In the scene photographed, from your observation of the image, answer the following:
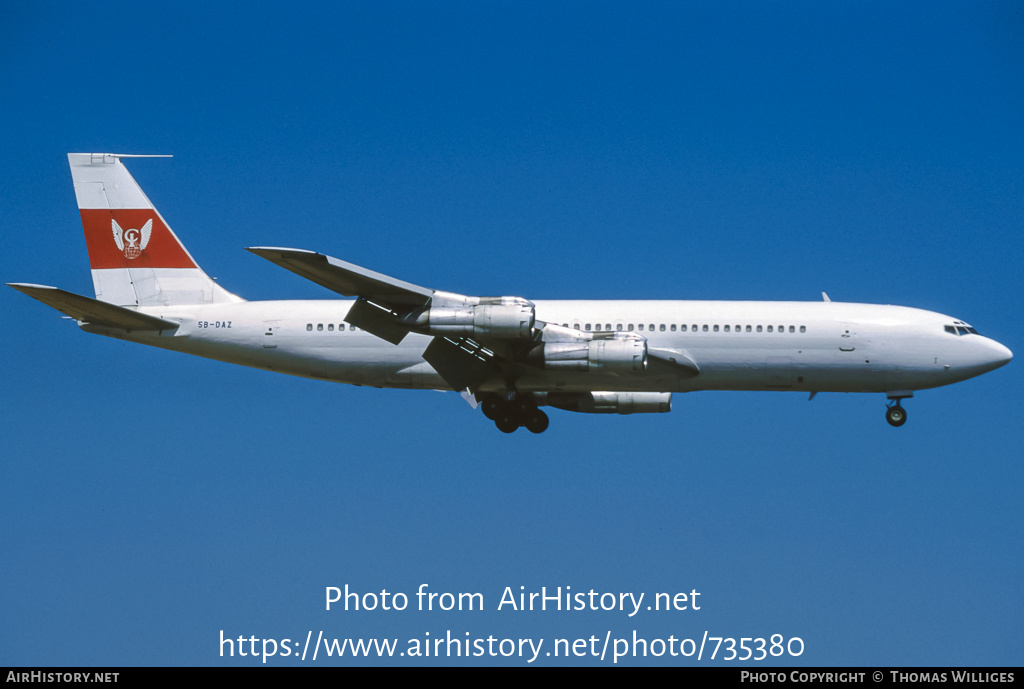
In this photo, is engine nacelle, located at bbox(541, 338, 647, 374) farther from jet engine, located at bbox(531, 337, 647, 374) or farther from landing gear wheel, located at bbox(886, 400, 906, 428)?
landing gear wheel, located at bbox(886, 400, 906, 428)

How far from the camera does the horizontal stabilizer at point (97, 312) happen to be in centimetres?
3919

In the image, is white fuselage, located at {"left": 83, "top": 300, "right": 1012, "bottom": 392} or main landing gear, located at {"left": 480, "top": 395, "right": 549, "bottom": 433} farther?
main landing gear, located at {"left": 480, "top": 395, "right": 549, "bottom": 433}

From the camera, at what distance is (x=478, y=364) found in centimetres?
4153

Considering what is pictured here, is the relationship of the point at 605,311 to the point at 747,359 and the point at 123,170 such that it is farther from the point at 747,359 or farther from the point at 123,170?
the point at 123,170

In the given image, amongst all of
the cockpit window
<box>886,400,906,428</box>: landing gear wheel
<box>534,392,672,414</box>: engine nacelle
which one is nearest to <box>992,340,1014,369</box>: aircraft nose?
the cockpit window

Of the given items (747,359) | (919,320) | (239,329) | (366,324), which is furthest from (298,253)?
(919,320)

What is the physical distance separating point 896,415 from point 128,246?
29.3 meters

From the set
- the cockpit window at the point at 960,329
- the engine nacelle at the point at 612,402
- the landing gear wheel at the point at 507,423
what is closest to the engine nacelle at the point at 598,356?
the landing gear wheel at the point at 507,423

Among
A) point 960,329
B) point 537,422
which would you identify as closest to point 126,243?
point 537,422

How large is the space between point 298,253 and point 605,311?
1157 centimetres

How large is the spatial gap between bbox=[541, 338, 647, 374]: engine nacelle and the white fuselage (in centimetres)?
55

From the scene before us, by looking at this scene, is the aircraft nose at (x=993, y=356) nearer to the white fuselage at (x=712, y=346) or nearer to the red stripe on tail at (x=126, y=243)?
the white fuselage at (x=712, y=346)

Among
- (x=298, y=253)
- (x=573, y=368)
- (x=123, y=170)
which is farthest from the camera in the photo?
(x=123, y=170)

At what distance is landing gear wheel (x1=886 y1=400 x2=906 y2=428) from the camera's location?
4228 centimetres
